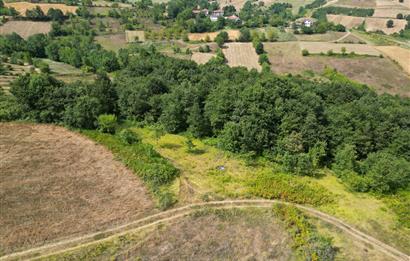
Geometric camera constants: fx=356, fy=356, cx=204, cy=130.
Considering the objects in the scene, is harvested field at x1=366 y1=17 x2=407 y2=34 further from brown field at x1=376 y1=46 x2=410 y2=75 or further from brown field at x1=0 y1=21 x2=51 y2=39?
brown field at x1=0 y1=21 x2=51 y2=39

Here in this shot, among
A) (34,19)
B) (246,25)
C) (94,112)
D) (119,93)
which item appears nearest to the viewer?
(94,112)

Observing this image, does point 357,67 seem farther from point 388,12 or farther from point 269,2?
point 269,2

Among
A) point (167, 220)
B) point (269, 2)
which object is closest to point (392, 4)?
point (269, 2)

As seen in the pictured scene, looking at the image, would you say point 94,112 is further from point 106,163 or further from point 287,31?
point 287,31

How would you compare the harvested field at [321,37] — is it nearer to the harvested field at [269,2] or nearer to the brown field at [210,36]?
the brown field at [210,36]

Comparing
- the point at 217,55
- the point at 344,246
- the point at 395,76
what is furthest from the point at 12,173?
the point at 395,76
